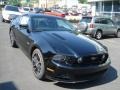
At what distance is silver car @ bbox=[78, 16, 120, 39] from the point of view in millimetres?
16641

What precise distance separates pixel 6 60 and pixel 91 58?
364 cm

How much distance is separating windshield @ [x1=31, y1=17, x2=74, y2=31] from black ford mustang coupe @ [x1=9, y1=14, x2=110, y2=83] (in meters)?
0.14

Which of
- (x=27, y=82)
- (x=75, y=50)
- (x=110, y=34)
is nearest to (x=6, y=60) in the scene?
(x=27, y=82)

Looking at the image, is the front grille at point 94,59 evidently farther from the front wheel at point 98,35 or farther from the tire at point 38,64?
the front wheel at point 98,35

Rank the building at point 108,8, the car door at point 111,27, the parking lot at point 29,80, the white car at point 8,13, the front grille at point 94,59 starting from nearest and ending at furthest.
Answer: the front grille at point 94,59 → the parking lot at point 29,80 → the car door at point 111,27 → the building at point 108,8 → the white car at point 8,13

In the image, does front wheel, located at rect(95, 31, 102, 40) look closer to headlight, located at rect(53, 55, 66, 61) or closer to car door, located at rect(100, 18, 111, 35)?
car door, located at rect(100, 18, 111, 35)

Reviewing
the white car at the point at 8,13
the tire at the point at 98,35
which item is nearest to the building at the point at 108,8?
the white car at the point at 8,13

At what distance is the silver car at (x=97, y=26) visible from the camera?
1664cm

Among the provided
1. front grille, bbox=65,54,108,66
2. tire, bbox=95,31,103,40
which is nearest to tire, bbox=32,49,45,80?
front grille, bbox=65,54,108,66

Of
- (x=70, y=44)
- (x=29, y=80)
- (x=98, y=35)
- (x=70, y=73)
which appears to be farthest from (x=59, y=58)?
(x=98, y=35)

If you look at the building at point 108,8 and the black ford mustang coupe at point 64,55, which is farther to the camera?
the building at point 108,8

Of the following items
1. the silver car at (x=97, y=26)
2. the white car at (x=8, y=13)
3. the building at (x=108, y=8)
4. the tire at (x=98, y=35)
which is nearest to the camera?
the silver car at (x=97, y=26)

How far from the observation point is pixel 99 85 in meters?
6.33

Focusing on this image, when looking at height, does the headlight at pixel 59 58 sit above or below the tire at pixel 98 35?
above
